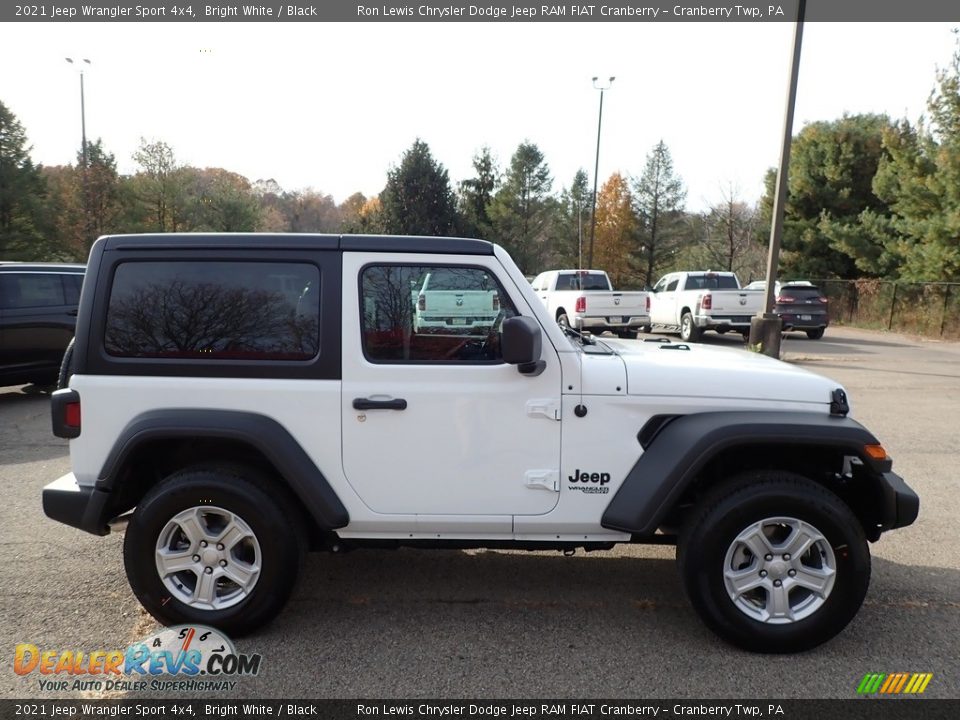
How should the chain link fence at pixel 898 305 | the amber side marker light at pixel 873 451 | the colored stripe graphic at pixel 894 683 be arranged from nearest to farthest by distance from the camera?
the colored stripe graphic at pixel 894 683 < the amber side marker light at pixel 873 451 < the chain link fence at pixel 898 305

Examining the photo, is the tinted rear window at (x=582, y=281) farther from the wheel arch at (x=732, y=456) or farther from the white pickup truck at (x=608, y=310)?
the wheel arch at (x=732, y=456)

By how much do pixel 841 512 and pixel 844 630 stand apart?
0.76 metres

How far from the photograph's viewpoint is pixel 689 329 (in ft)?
62.4

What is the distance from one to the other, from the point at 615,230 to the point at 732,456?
4629cm

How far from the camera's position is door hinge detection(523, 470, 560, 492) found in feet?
11.0

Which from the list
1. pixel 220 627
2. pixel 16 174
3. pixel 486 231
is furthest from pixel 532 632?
pixel 486 231

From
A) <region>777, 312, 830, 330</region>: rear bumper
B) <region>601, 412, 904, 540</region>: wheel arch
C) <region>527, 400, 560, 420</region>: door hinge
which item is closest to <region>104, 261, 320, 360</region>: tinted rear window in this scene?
<region>527, 400, 560, 420</region>: door hinge

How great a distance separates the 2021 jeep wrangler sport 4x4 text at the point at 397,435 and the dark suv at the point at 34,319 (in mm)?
6993

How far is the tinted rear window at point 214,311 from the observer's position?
341 centimetres

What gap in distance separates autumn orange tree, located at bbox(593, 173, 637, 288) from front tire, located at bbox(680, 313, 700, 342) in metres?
29.6

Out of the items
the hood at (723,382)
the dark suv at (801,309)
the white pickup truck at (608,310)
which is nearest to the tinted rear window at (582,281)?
the white pickup truck at (608,310)

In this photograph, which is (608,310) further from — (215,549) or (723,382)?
(215,549)

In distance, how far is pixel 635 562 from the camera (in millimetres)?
4406

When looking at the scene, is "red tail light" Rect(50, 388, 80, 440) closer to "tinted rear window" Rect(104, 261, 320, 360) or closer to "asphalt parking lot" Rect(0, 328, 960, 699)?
"tinted rear window" Rect(104, 261, 320, 360)
